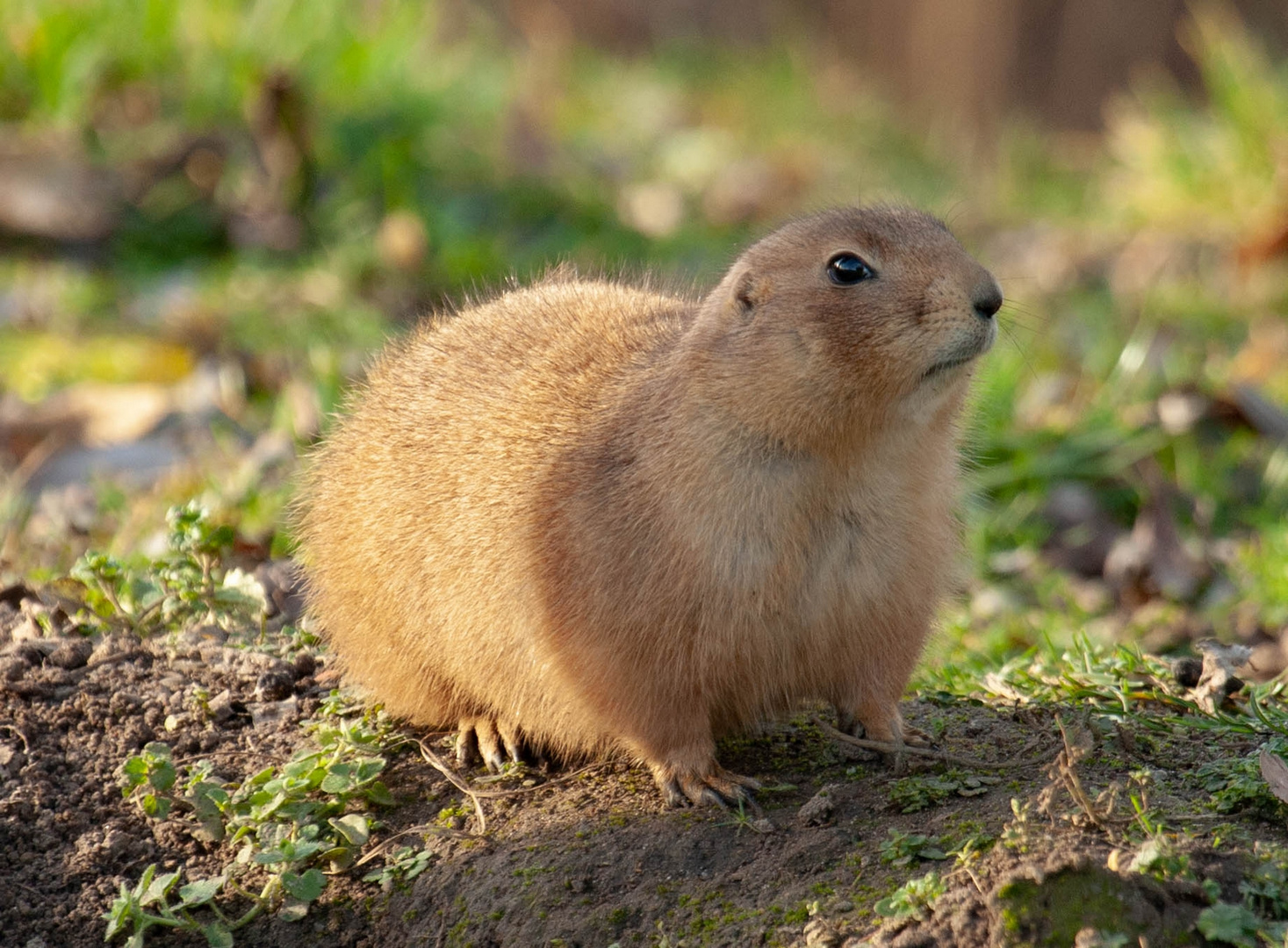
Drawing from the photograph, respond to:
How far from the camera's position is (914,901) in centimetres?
301

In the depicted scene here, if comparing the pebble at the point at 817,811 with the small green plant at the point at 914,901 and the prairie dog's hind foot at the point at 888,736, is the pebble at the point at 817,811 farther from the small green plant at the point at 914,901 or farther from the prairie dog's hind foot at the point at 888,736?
the small green plant at the point at 914,901

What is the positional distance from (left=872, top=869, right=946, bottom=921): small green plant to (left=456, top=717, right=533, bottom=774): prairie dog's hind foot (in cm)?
143

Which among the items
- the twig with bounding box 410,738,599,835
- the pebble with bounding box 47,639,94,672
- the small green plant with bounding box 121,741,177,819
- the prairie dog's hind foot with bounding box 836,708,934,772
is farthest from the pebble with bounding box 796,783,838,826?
the pebble with bounding box 47,639,94,672

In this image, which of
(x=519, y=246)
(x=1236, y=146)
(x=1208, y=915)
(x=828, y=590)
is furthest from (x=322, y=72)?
(x=1208, y=915)

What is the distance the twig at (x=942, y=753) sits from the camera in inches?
147

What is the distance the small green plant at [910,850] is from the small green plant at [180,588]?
227cm

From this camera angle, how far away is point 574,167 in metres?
12.3

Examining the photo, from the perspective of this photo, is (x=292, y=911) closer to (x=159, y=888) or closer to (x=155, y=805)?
(x=159, y=888)

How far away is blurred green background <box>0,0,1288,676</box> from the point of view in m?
6.63

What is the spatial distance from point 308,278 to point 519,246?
5.37 ft

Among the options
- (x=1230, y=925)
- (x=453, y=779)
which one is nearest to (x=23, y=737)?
(x=453, y=779)

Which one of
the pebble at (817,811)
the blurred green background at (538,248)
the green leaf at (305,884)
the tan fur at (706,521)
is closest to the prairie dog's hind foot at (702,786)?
the tan fur at (706,521)

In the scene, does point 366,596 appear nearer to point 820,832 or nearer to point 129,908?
point 129,908

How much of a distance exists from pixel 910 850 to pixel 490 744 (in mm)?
1399
